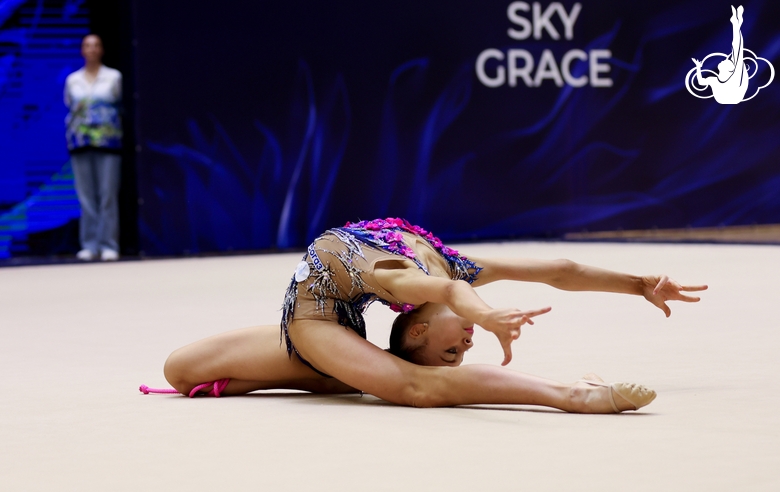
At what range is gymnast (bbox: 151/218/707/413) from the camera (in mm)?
2809

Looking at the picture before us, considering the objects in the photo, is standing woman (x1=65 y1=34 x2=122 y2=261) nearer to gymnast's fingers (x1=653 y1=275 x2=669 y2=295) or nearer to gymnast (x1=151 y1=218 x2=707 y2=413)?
gymnast (x1=151 y1=218 x2=707 y2=413)

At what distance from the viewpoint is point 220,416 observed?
2891 millimetres

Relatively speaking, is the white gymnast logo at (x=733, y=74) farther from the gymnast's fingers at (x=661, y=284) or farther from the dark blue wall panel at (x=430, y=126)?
the gymnast's fingers at (x=661, y=284)

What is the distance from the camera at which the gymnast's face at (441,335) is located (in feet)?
9.73

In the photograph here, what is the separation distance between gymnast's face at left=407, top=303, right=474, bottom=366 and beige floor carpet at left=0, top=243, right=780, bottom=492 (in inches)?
7.1

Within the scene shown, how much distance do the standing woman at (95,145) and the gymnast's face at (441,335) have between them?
5.99 metres

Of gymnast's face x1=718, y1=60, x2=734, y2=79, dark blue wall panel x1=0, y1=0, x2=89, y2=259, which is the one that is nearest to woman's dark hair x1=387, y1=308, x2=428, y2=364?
dark blue wall panel x1=0, y1=0, x2=89, y2=259

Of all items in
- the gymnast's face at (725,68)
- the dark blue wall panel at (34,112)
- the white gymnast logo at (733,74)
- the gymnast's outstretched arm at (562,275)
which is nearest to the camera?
the gymnast's outstretched arm at (562,275)

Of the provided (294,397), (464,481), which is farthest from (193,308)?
(464,481)

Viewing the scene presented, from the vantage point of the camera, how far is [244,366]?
3.18m

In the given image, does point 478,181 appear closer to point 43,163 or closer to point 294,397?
point 43,163

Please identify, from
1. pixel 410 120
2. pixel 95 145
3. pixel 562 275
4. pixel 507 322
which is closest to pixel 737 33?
pixel 410 120

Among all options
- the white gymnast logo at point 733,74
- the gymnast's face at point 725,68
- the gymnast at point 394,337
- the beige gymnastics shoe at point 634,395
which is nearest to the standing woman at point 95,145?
the white gymnast logo at point 733,74

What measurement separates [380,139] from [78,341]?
16.7ft
